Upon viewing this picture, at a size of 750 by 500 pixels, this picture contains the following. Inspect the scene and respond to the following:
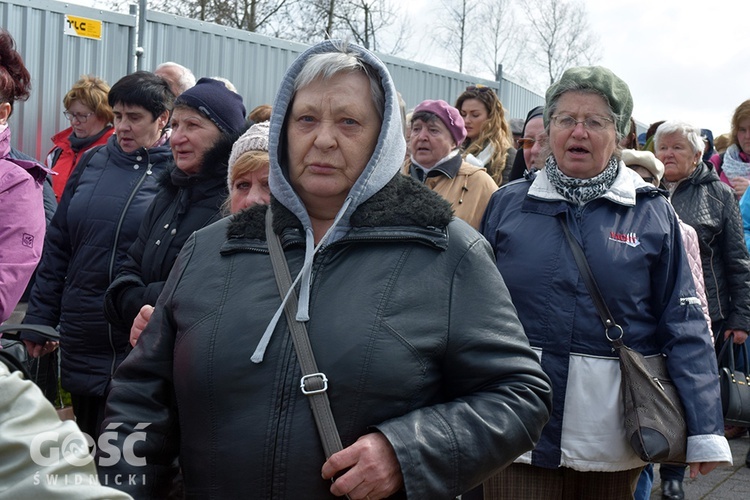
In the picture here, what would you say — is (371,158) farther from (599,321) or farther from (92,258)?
(92,258)

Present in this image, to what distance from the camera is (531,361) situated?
250 cm

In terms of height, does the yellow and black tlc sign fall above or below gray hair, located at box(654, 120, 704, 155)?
above

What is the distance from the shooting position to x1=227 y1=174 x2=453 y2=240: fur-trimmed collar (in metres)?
2.51

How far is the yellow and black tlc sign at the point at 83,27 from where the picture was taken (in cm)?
745

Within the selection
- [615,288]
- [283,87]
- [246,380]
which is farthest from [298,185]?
[615,288]

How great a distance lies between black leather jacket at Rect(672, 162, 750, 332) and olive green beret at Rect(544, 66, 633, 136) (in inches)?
108

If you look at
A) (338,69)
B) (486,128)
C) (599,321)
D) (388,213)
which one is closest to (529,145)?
(486,128)

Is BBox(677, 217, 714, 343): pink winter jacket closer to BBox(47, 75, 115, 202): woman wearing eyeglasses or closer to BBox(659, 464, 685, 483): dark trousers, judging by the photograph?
BBox(659, 464, 685, 483): dark trousers

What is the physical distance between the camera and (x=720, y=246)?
6.38 meters

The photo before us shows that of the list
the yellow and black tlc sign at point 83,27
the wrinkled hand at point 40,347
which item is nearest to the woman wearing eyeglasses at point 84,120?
the yellow and black tlc sign at point 83,27

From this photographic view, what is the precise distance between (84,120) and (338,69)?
4510 mm

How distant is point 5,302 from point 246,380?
165 cm

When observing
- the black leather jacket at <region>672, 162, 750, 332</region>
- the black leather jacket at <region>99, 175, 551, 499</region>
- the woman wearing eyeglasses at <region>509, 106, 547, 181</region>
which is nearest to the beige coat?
the woman wearing eyeglasses at <region>509, 106, 547, 181</region>

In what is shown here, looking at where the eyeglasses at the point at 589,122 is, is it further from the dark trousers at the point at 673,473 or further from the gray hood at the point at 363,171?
the dark trousers at the point at 673,473
